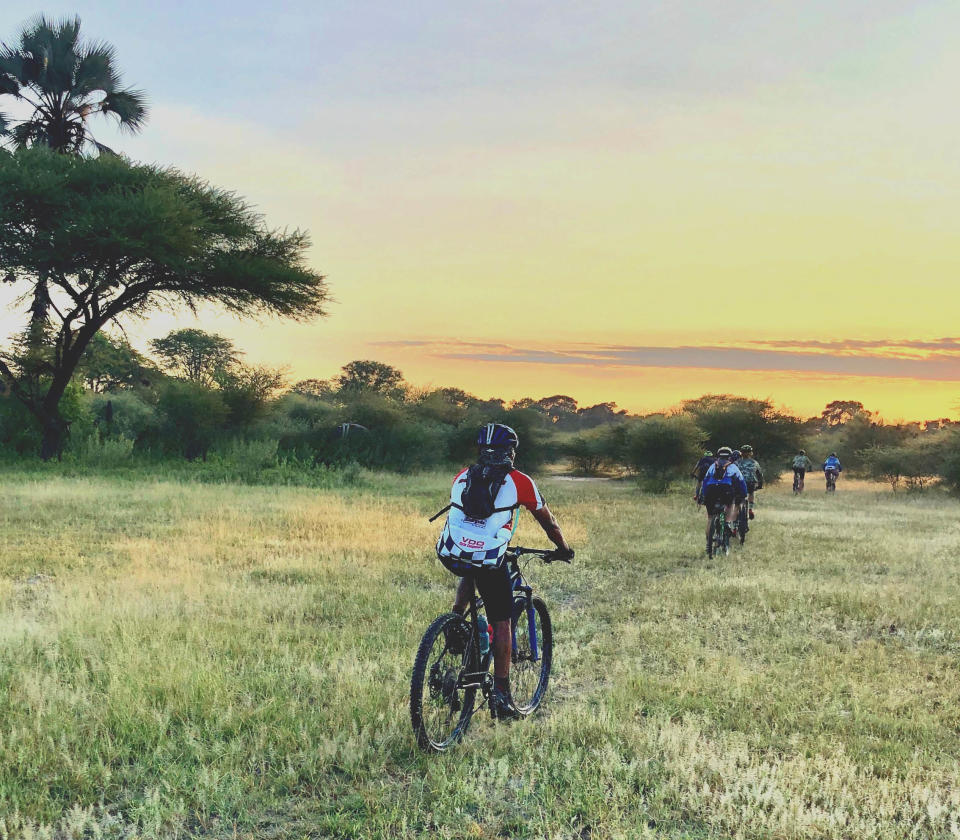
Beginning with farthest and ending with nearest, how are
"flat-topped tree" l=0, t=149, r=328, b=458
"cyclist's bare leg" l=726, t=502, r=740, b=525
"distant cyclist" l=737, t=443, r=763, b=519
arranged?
"flat-topped tree" l=0, t=149, r=328, b=458 → "distant cyclist" l=737, t=443, r=763, b=519 → "cyclist's bare leg" l=726, t=502, r=740, b=525

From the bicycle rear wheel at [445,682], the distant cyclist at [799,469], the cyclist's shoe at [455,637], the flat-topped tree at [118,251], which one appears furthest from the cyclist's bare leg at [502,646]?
the distant cyclist at [799,469]

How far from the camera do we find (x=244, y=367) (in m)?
35.2

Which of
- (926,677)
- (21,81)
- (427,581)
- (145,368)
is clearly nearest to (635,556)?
(427,581)

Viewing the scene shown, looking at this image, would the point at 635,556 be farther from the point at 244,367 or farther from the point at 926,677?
the point at 244,367

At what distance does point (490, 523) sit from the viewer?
15.3 feet

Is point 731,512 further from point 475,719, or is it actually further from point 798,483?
point 798,483

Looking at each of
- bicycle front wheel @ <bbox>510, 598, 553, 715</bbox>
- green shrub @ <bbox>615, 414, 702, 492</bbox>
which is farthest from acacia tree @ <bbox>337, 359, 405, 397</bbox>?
bicycle front wheel @ <bbox>510, 598, 553, 715</bbox>

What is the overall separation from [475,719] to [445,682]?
0.91 metres

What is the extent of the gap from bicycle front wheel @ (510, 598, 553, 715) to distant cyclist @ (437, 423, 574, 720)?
14.5 inches

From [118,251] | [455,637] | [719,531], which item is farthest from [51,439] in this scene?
[455,637]

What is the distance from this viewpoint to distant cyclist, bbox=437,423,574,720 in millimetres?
4637

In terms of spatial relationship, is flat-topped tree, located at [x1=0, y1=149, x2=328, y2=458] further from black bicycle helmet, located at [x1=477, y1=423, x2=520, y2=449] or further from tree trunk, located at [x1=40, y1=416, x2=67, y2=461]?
black bicycle helmet, located at [x1=477, y1=423, x2=520, y2=449]

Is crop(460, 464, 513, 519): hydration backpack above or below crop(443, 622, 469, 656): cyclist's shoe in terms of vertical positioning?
above

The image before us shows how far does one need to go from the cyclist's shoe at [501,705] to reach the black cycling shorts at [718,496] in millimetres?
8604
